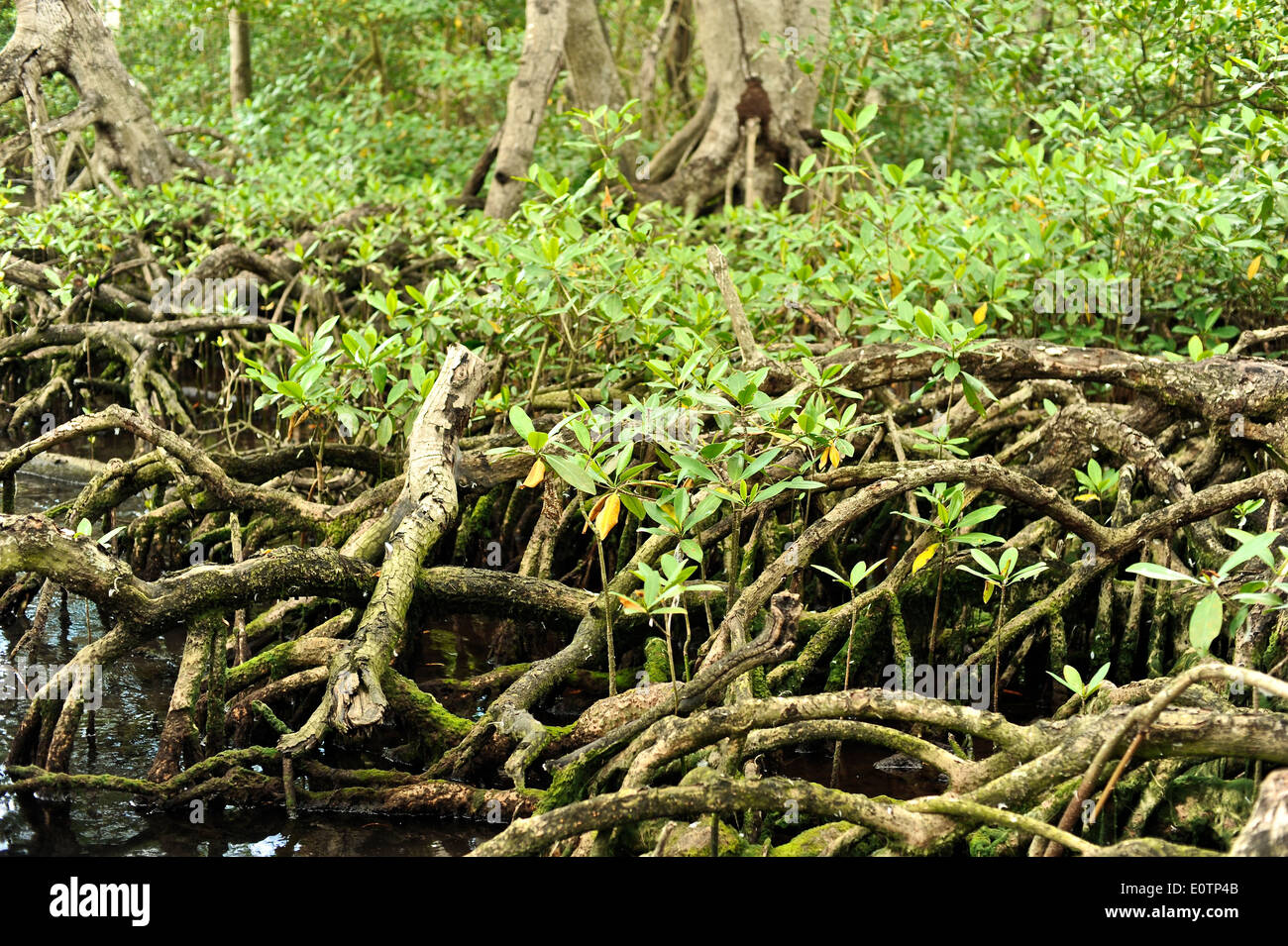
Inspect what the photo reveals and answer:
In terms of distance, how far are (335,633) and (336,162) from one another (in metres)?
6.55

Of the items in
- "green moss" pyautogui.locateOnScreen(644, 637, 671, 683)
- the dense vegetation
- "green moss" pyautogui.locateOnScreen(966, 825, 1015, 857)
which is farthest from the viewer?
"green moss" pyautogui.locateOnScreen(644, 637, 671, 683)

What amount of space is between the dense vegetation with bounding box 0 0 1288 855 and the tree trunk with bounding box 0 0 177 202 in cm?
67

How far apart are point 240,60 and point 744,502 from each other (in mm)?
11857

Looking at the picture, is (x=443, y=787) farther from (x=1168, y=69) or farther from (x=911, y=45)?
(x=911, y=45)

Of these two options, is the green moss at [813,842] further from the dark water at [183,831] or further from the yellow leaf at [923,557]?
the yellow leaf at [923,557]

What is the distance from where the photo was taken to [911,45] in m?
8.84

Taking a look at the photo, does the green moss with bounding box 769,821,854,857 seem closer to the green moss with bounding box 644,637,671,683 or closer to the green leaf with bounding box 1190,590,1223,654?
the green leaf with bounding box 1190,590,1223,654

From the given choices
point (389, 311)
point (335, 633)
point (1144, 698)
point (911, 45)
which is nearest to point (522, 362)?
point (389, 311)

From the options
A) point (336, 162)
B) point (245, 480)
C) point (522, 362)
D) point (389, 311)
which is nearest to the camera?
point (389, 311)

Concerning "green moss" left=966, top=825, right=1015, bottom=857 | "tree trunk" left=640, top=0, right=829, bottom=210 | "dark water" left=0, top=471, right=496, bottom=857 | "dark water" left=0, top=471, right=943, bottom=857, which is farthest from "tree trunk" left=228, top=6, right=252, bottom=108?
"green moss" left=966, top=825, right=1015, bottom=857

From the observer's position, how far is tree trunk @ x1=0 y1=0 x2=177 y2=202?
23.8ft

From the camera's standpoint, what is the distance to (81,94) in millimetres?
7984

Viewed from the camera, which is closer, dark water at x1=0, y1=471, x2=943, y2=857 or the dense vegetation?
the dense vegetation

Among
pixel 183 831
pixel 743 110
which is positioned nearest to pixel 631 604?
pixel 183 831
